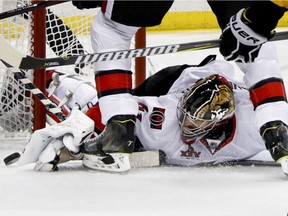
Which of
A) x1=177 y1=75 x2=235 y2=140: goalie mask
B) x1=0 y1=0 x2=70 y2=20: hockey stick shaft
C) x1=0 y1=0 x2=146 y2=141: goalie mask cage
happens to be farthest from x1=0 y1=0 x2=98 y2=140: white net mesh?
x1=177 y1=75 x2=235 y2=140: goalie mask

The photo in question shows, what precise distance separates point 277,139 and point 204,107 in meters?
0.22

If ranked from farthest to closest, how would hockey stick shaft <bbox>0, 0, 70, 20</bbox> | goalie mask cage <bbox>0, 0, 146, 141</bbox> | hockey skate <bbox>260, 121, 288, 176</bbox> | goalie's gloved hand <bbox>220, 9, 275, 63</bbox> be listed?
goalie mask cage <bbox>0, 0, 146, 141</bbox> → hockey stick shaft <bbox>0, 0, 70, 20</bbox> → hockey skate <bbox>260, 121, 288, 176</bbox> → goalie's gloved hand <bbox>220, 9, 275, 63</bbox>

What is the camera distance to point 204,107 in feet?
8.44

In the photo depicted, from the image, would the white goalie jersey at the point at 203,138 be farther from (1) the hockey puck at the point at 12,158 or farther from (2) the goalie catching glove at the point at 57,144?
(1) the hockey puck at the point at 12,158

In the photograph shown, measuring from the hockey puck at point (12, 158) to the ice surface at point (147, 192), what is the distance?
0.02m

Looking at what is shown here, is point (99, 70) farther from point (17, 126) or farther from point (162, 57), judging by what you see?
point (162, 57)

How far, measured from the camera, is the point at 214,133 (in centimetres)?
267

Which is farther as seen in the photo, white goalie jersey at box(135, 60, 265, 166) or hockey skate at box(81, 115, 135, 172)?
white goalie jersey at box(135, 60, 265, 166)

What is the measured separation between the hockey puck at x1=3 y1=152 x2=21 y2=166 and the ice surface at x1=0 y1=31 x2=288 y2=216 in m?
0.02

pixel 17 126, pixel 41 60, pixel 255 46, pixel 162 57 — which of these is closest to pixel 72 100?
pixel 17 126

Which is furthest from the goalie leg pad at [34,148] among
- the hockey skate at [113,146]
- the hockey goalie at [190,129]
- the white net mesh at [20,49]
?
the white net mesh at [20,49]

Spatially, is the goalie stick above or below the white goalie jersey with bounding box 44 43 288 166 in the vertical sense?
above

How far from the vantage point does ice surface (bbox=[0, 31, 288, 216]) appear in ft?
6.84

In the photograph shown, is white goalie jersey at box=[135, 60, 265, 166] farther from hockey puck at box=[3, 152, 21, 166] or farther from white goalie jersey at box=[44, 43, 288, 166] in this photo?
hockey puck at box=[3, 152, 21, 166]
